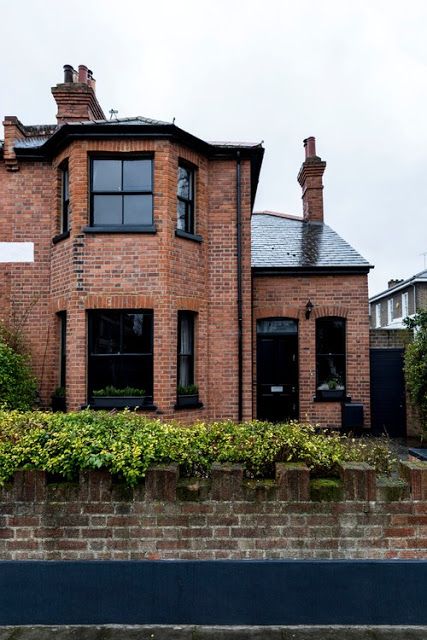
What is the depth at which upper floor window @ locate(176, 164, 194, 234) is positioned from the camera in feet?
33.4

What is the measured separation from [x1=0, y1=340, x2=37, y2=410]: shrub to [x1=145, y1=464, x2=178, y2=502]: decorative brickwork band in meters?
5.44

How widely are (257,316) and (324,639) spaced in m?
9.29

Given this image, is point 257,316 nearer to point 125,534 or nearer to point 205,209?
point 205,209

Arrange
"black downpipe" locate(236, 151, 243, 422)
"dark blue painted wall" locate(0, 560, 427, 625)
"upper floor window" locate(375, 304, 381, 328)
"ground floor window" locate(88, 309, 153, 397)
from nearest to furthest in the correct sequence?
"dark blue painted wall" locate(0, 560, 427, 625) < "ground floor window" locate(88, 309, 153, 397) < "black downpipe" locate(236, 151, 243, 422) < "upper floor window" locate(375, 304, 381, 328)

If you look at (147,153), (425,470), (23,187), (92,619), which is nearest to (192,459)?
(92,619)

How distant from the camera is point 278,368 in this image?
42.0 feet

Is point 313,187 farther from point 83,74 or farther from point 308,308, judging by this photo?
point 83,74

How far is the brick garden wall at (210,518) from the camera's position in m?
3.88

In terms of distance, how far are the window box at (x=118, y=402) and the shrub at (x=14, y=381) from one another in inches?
49.2

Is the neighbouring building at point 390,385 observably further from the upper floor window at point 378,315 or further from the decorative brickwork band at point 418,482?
the upper floor window at point 378,315

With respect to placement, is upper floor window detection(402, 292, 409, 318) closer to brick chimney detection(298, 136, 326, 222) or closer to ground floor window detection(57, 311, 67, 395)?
brick chimney detection(298, 136, 326, 222)

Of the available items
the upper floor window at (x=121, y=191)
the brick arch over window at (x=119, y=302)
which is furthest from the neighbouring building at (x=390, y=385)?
the upper floor window at (x=121, y=191)

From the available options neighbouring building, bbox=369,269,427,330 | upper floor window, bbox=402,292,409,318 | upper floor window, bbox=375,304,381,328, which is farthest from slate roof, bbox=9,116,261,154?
upper floor window, bbox=375,304,381,328

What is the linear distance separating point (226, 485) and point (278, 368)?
9059mm
